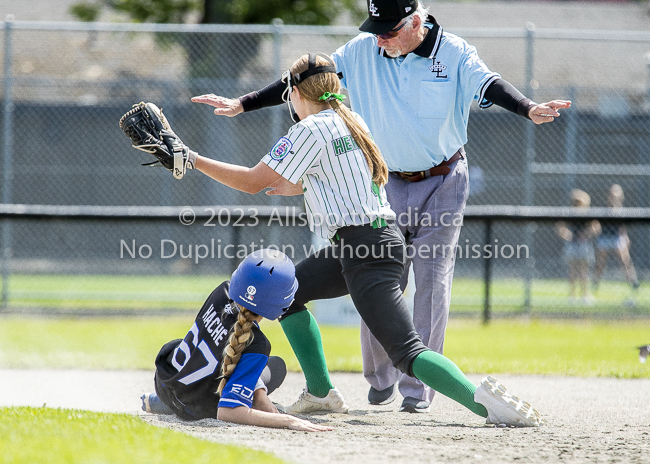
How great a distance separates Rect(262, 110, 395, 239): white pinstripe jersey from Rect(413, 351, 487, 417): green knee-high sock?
686mm

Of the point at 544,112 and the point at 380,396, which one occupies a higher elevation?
the point at 544,112

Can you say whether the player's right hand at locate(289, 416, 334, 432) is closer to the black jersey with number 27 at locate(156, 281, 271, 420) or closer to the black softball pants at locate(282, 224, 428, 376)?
the black jersey with number 27 at locate(156, 281, 271, 420)

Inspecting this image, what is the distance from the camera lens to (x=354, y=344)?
22.3 ft

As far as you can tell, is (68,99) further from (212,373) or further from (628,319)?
(212,373)

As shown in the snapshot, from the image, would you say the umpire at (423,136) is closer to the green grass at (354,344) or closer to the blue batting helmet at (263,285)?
the blue batting helmet at (263,285)

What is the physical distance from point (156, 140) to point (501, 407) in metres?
2.01

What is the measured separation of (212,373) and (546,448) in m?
1.45

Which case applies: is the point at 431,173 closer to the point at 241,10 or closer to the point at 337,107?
the point at 337,107

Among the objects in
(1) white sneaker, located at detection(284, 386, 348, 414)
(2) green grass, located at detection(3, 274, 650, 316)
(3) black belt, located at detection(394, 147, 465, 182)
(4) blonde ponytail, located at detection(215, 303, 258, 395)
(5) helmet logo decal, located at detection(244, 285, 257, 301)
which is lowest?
(2) green grass, located at detection(3, 274, 650, 316)

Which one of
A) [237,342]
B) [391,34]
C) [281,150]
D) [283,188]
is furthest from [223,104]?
[237,342]

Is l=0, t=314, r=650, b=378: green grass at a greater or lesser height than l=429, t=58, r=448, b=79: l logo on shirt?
lesser

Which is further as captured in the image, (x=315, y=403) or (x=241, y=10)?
(x=241, y=10)

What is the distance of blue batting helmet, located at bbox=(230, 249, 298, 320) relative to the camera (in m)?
3.12

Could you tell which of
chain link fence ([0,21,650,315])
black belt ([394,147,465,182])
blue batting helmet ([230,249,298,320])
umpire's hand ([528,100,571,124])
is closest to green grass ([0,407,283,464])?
blue batting helmet ([230,249,298,320])
